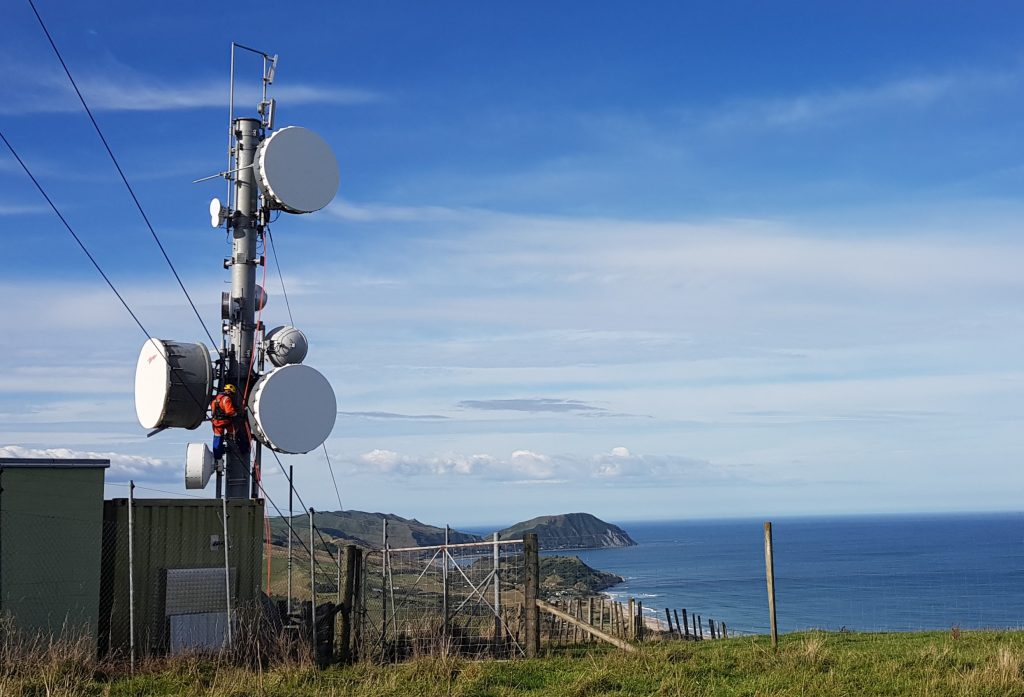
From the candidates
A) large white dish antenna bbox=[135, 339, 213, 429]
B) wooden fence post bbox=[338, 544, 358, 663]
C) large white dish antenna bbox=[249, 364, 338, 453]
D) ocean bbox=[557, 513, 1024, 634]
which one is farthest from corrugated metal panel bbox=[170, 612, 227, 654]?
ocean bbox=[557, 513, 1024, 634]

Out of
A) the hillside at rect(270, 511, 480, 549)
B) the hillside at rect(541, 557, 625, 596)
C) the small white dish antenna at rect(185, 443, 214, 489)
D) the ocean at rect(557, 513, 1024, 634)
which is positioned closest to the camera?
the small white dish antenna at rect(185, 443, 214, 489)

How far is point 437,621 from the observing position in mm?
17797

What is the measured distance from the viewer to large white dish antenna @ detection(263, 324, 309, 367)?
1870cm

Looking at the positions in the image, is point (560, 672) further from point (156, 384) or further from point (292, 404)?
point (156, 384)

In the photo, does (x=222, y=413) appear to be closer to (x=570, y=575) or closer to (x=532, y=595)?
(x=532, y=595)

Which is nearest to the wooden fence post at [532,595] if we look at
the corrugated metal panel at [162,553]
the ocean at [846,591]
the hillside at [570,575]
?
the corrugated metal panel at [162,553]

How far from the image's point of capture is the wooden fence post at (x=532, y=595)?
15320mm

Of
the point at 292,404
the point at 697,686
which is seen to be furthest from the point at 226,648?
the point at 697,686

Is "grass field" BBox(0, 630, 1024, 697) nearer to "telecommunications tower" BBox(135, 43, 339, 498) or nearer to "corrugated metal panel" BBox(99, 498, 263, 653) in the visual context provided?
"corrugated metal panel" BBox(99, 498, 263, 653)

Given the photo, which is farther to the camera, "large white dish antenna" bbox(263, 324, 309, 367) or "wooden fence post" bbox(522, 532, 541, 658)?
"large white dish antenna" bbox(263, 324, 309, 367)

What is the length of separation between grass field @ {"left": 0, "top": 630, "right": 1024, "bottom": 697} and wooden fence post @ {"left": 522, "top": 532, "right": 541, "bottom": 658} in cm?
34

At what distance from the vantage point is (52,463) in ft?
47.6

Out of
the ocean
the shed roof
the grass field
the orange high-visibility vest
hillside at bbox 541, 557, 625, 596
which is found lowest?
the ocean

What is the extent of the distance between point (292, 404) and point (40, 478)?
4813 millimetres
